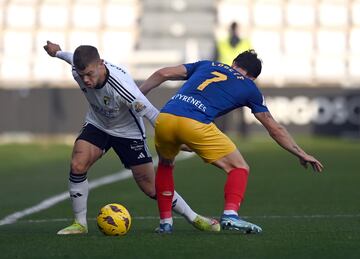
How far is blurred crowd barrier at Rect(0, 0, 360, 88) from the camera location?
3300cm

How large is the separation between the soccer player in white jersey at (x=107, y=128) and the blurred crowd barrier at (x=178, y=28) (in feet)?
74.9

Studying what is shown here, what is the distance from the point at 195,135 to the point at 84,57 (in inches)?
40.9

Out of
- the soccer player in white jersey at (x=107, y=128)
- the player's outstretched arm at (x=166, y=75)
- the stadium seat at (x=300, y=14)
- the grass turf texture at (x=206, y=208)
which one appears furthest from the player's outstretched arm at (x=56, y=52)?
the stadium seat at (x=300, y=14)

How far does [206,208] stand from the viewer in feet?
39.6

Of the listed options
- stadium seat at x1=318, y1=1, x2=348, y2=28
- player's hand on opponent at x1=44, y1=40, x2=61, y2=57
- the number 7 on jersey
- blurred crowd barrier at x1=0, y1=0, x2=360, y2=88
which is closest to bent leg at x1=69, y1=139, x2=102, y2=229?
player's hand on opponent at x1=44, y1=40, x2=61, y2=57

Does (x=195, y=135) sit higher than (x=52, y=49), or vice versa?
(x=52, y=49)

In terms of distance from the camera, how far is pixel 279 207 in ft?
39.6

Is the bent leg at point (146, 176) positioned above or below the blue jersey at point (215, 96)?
below

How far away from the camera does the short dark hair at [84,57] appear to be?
8930 millimetres

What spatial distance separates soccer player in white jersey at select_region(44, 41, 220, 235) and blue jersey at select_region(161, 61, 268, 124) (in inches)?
10.9

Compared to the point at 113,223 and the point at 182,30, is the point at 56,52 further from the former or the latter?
the point at 182,30

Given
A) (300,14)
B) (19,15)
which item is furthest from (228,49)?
(19,15)

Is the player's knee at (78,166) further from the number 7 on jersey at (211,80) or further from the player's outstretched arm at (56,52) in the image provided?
the number 7 on jersey at (211,80)

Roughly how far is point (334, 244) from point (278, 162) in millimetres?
10938
